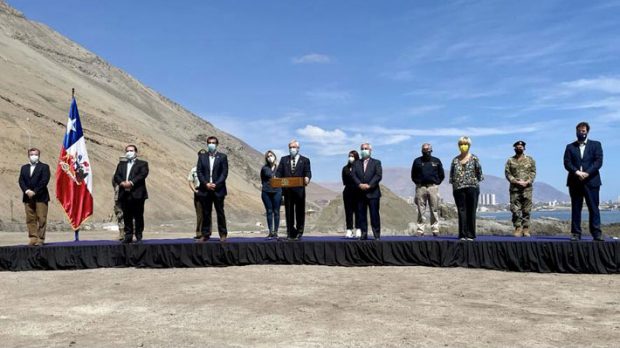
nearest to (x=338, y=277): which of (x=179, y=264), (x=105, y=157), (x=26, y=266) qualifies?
(x=179, y=264)

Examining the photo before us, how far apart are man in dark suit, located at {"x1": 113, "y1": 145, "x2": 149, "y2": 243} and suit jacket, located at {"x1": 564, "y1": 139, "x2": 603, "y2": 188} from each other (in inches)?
263

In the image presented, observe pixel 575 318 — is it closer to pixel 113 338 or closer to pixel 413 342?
pixel 413 342

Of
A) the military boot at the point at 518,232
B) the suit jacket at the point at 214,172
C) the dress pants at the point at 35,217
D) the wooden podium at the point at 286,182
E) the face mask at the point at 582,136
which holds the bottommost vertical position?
the military boot at the point at 518,232

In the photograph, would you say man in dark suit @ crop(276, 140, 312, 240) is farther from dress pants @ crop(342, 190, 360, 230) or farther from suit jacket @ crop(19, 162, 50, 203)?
suit jacket @ crop(19, 162, 50, 203)

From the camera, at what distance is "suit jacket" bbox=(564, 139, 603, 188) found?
8430 millimetres

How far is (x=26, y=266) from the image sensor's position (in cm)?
991

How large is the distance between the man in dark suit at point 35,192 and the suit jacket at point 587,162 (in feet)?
27.6

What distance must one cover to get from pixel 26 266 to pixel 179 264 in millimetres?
2606

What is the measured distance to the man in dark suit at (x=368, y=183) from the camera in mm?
9789

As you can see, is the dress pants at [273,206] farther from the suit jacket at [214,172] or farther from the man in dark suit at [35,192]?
the man in dark suit at [35,192]

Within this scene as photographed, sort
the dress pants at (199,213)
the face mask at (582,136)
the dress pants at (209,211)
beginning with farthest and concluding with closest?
the dress pants at (199,213) → the dress pants at (209,211) → the face mask at (582,136)

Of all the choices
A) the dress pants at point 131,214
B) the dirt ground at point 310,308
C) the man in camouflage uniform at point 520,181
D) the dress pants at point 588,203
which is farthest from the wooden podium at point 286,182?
the dress pants at point 588,203

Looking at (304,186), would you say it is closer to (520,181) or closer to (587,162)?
(520,181)

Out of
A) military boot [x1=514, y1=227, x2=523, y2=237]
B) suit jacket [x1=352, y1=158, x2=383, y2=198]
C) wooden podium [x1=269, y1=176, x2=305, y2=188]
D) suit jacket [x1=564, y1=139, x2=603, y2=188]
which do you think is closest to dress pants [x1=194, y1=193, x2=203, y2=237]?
wooden podium [x1=269, y1=176, x2=305, y2=188]
